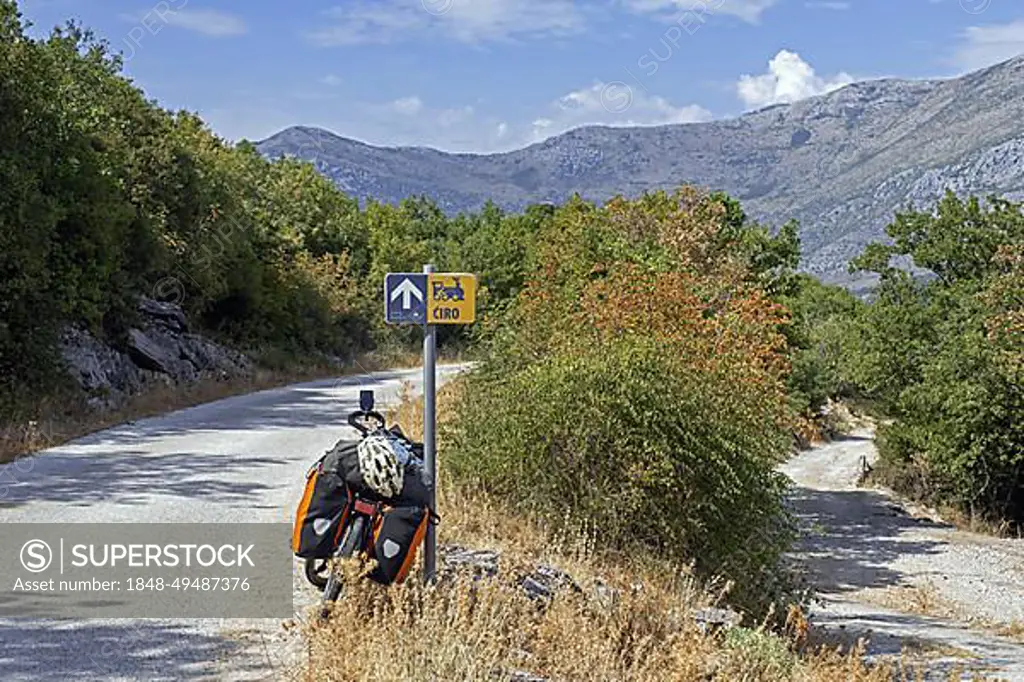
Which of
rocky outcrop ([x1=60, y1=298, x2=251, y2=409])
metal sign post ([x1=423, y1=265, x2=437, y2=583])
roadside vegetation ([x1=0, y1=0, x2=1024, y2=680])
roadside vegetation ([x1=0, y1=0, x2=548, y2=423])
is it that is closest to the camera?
metal sign post ([x1=423, y1=265, x2=437, y2=583])

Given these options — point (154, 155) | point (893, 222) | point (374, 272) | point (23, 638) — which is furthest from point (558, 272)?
point (374, 272)

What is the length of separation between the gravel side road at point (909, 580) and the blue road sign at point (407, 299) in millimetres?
9056

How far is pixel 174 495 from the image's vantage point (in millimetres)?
12539

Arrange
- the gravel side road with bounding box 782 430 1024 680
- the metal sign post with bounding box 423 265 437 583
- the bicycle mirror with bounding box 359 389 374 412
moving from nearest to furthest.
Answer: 1. the bicycle mirror with bounding box 359 389 374 412
2. the metal sign post with bounding box 423 265 437 583
3. the gravel side road with bounding box 782 430 1024 680

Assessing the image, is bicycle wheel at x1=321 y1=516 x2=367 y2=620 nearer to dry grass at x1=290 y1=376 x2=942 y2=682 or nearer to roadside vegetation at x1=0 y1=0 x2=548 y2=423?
dry grass at x1=290 y1=376 x2=942 y2=682

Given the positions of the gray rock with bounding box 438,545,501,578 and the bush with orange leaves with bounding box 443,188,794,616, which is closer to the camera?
the gray rock with bounding box 438,545,501,578

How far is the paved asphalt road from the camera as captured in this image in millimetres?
6848

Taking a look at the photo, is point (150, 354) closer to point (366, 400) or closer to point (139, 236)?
point (139, 236)

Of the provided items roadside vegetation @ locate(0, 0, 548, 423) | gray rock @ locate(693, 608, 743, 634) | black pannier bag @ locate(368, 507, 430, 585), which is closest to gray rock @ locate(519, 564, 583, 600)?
gray rock @ locate(693, 608, 743, 634)

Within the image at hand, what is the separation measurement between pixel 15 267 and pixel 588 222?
2219 centimetres

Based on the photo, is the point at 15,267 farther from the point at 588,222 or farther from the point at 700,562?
the point at 588,222

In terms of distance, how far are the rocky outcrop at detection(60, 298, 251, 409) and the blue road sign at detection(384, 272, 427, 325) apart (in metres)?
16.0

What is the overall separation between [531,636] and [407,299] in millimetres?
2312

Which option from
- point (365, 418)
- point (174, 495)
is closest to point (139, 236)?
point (174, 495)
